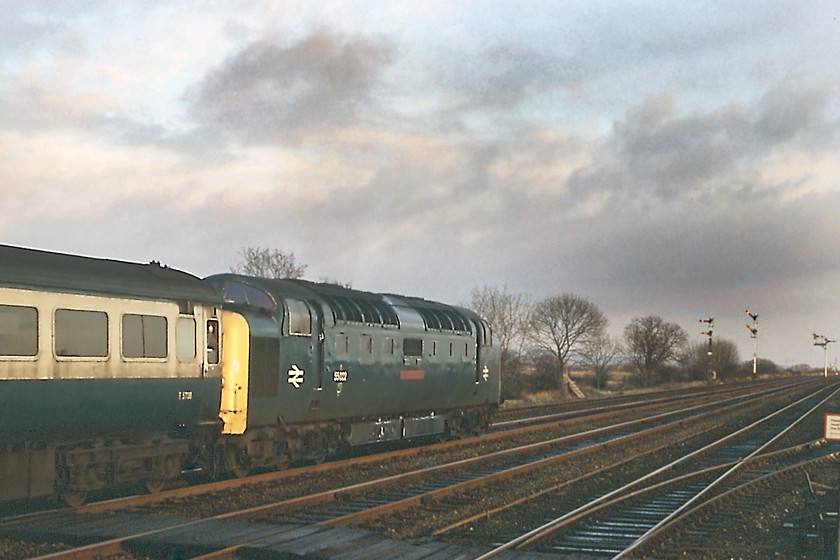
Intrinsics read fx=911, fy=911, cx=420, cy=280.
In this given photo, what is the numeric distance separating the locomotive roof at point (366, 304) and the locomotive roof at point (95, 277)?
2.20 m

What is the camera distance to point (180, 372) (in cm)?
1634

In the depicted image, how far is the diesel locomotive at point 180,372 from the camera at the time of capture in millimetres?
13508

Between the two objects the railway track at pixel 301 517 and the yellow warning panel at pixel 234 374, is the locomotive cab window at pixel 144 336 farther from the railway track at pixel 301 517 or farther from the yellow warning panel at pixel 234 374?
the railway track at pixel 301 517

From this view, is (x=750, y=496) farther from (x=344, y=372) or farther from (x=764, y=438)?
(x=764, y=438)

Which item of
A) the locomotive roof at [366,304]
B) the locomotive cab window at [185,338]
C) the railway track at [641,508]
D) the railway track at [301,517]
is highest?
the locomotive roof at [366,304]

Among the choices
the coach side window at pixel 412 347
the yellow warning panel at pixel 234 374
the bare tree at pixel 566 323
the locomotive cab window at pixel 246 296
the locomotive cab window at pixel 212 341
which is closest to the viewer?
the locomotive cab window at pixel 212 341

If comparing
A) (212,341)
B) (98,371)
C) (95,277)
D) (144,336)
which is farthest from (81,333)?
(212,341)

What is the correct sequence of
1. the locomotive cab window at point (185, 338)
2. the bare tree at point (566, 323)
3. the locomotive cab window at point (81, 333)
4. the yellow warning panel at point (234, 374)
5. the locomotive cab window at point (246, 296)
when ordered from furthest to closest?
the bare tree at point (566, 323) < the locomotive cab window at point (246, 296) < the yellow warning panel at point (234, 374) < the locomotive cab window at point (185, 338) < the locomotive cab window at point (81, 333)

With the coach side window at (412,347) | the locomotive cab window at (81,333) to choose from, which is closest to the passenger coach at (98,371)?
the locomotive cab window at (81,333)

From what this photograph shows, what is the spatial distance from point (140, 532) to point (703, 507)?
9748 millimetres

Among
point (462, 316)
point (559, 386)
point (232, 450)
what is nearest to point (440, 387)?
point (462, 316)

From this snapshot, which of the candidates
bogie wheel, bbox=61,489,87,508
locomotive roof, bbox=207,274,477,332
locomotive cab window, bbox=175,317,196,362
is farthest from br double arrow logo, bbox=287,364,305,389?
bogie wheel, bbox=61,489,87,508

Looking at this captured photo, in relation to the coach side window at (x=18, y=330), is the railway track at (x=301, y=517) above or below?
below

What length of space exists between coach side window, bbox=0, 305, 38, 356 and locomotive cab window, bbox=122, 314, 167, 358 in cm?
184
